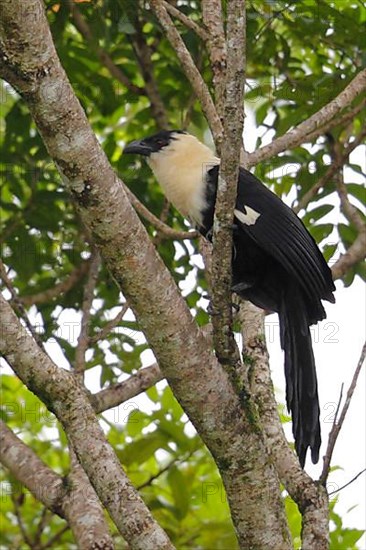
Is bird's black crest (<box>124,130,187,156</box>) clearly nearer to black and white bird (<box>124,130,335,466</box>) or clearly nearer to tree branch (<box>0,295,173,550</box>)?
black and white bird (<box>124,130,335,466</box>)

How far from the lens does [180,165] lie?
417cm

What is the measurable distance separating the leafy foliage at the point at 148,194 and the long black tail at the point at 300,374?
72cm

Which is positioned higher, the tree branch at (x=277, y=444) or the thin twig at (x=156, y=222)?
the thin twig at (x=156, y=222)

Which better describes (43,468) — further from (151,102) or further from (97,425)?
(151,102)

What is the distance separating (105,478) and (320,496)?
0.61 m

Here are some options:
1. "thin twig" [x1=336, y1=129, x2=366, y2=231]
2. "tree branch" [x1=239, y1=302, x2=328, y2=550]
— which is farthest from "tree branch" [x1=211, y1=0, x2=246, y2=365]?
"thin twig" [x1=336, y1=129, x2=366, y2=231]

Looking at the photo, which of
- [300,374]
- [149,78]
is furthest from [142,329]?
[149,78]

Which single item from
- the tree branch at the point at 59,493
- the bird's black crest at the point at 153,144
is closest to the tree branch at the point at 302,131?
the bird's black crest at the point at 153,144

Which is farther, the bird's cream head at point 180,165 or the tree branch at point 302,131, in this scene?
the tree branch at point 302,131

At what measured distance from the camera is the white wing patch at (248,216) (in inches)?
150

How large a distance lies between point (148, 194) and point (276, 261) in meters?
1.44

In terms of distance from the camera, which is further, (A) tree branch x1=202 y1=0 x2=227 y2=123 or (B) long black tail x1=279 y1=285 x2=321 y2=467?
(A) tree branch x1=202 y1=0 x2=227 y2=123

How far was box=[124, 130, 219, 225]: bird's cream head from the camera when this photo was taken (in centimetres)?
399

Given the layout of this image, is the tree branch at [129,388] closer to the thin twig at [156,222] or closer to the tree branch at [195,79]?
the thin twig at [156,222]
